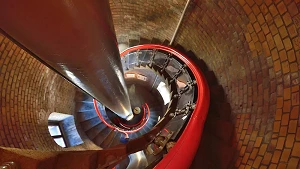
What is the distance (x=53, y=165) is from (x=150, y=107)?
20.1 ft

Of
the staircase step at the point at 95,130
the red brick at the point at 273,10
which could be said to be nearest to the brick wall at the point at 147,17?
the red brick at the point at 273,10

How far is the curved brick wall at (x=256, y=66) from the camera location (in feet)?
7.66

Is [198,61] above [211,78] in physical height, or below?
above

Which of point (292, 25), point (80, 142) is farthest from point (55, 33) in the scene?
point (80, 142)

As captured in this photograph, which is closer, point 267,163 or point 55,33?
point 55,33

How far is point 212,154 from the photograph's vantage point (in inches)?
144

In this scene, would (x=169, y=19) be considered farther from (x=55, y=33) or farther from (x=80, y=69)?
(x=55, y=33)

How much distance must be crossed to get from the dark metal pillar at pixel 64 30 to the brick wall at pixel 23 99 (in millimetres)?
2901

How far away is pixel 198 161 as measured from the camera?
3.72 meters

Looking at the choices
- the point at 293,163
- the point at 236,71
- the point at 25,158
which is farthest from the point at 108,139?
the point at 293,163

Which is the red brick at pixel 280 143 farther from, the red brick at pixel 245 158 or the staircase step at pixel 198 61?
the staircase step at pixel 198 61

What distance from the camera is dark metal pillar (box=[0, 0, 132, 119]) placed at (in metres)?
1.05

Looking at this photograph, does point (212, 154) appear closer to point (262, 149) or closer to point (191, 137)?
point (191, 137)

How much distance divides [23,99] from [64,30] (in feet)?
13.3
